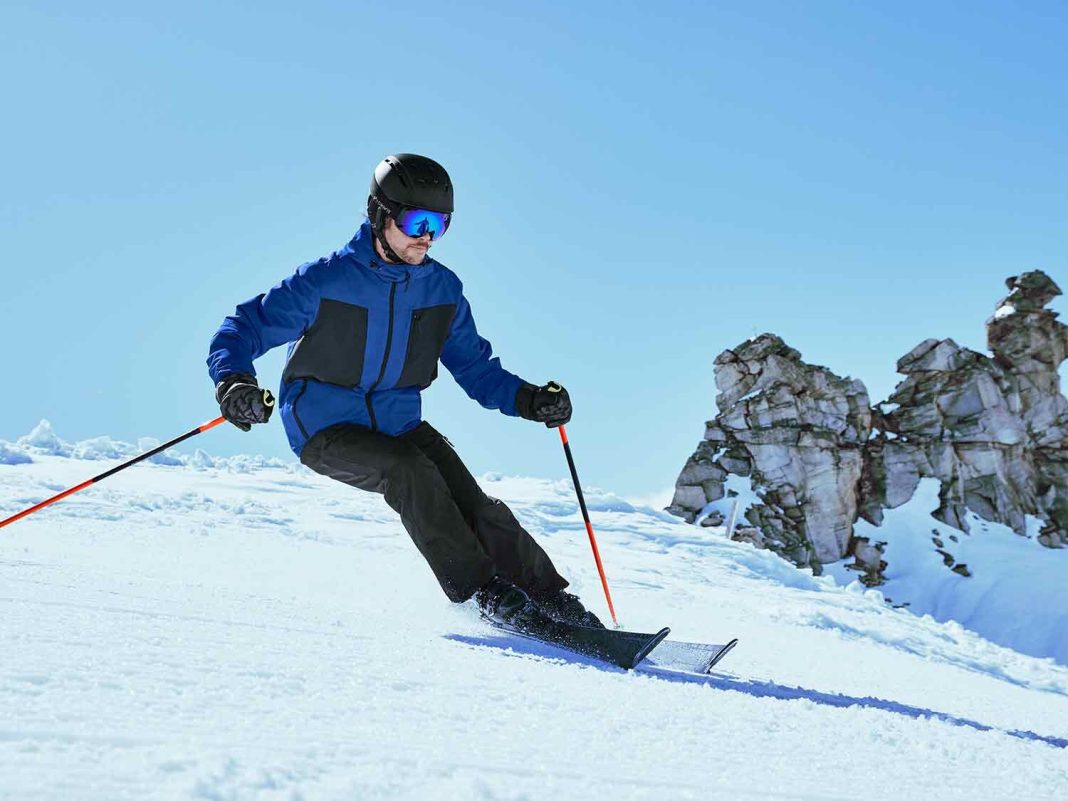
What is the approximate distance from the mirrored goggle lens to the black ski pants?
92 cm

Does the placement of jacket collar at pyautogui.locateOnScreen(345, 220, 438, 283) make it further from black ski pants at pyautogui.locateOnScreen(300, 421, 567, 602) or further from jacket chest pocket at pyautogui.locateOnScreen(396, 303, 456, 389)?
black ski pants at pyautogui.locateOnScreen(300, 421, 567, 602)

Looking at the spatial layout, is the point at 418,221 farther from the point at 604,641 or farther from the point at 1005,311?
the point at 1005,311

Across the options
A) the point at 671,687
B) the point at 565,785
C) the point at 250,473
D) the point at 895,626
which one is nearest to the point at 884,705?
the point at 671,687

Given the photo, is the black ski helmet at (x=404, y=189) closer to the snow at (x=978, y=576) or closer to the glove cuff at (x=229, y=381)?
the glove cuff at (x=229, y=381)

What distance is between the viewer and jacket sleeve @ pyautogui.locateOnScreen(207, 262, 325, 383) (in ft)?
12.0

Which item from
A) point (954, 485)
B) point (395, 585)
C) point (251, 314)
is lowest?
point (395, 585)

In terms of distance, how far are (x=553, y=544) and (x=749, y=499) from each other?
94.8 ft

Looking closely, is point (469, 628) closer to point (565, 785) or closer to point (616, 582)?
point (565, 785)

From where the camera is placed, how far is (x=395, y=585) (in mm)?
4641

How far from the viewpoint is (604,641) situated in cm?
291

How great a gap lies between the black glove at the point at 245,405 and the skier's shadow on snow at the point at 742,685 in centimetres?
117

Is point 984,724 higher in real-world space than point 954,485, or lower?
lower

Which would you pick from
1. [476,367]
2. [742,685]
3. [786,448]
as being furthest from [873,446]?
[742,685]

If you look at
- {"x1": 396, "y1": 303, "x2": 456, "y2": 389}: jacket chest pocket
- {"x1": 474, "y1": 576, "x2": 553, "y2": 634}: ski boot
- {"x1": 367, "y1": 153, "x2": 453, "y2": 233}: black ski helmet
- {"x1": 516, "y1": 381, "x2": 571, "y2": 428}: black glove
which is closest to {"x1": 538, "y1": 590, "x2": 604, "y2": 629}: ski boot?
{"x1": 474, "y1": 576, "x2": 553, "y2": 634}: ski boot
